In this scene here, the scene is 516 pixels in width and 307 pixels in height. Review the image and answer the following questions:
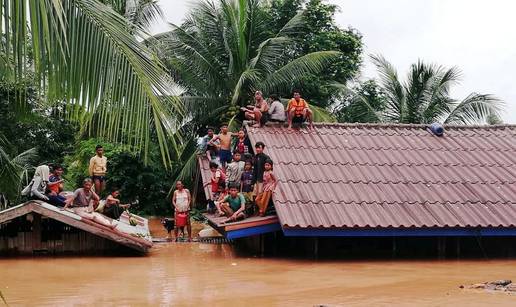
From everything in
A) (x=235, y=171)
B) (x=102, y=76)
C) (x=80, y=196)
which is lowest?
(x=80, y=196)

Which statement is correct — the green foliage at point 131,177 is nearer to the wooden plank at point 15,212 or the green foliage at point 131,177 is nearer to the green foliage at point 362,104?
the green foliage at point 362,104

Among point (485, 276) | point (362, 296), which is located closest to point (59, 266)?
point (362, 296)

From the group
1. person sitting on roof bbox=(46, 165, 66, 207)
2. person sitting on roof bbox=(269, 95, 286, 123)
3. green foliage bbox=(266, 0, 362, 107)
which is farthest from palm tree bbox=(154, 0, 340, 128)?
person sitting on roof bbox=(46, 165, 66, 207)

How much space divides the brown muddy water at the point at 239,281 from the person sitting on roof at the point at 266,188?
3.20 feet

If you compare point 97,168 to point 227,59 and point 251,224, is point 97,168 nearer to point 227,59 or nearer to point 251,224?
point 251,224

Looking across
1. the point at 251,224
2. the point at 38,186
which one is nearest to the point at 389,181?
the point at 251,224

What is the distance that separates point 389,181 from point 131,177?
1213 centimetres

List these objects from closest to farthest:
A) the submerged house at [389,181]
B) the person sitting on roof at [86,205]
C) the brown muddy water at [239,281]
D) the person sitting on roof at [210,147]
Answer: the brown muddy water at [239,281]
the submerged house at [389,181]
the person sitting on roof at [86,205]
the person sitting on roof at [210,147]

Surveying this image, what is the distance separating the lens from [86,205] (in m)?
13.4

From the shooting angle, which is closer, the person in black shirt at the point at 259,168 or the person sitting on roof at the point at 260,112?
the person in black shirt at the point at 259,168

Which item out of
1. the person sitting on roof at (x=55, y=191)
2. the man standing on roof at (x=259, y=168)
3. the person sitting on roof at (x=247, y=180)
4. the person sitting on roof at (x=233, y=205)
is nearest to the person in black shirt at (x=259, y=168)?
the man standing on roof at (x=259, y=168)

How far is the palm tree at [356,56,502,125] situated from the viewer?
23734 millimetres

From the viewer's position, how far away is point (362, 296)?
8852mm

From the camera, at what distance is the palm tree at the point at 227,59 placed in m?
21.7
